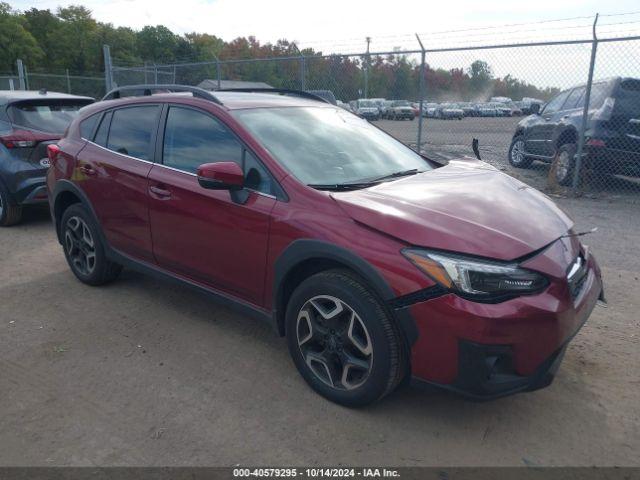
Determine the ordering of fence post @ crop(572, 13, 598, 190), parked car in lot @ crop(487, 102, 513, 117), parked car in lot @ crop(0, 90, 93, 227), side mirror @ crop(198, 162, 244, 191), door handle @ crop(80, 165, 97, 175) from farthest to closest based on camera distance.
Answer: parked car in lot @ crop(487, 102, 513, 117) < fence post @ crop(572, 13, 598, 190) < parked car in lot @ crop(0, 90, 93, 227) < door handle @ crop(80, 165, 97, 175) < side mirror @ crop(198, 162, 244, 191)

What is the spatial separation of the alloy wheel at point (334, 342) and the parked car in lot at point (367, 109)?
10211 mm

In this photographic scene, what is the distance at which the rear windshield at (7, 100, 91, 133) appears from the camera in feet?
22.3

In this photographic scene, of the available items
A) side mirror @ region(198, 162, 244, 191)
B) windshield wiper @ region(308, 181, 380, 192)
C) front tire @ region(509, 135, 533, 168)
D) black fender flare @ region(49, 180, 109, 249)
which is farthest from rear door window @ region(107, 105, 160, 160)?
front tire @ region(509, 135, 533, 168)

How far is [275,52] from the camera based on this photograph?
22078 millimetres

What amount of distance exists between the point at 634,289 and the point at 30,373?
478 cm

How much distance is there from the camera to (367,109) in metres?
14.8

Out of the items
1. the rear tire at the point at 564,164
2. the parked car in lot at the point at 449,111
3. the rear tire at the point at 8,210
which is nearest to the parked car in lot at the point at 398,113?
the parked car in lot at the point at 449,111

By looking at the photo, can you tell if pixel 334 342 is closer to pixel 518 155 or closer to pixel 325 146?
pixel 325 146

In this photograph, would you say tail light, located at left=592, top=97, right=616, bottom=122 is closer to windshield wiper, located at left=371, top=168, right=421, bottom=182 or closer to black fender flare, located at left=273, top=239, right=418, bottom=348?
windshield wiper, located at left=371, top=168, right=421, bottom=182

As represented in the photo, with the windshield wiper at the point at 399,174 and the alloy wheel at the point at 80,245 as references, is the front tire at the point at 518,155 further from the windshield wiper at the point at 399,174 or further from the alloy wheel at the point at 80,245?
the alloy wheel at the point at 80,245

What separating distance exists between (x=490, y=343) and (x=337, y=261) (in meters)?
0.87

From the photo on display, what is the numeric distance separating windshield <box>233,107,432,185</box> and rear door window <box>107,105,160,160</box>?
2.96ft

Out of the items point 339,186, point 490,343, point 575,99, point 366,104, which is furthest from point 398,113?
point 490,343

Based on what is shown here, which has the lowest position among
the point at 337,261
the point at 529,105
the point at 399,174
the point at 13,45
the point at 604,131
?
the point at 337,261
